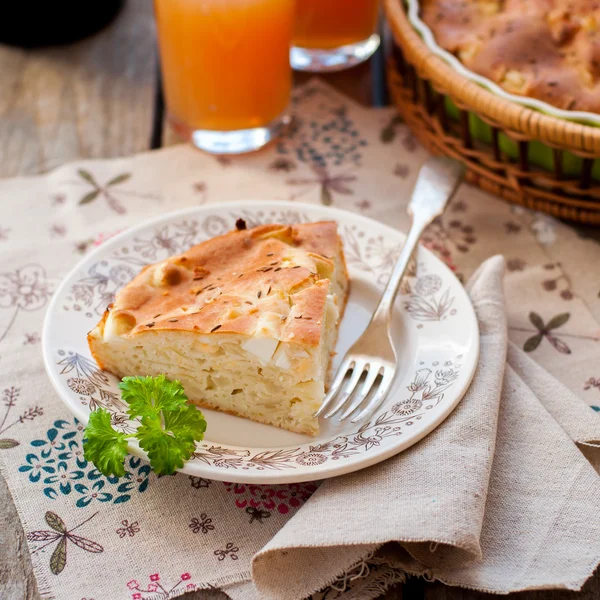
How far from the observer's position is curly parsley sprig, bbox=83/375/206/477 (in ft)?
4.60

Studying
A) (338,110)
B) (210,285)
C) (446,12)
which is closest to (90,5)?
(338,110)

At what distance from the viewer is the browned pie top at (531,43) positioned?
2133mm

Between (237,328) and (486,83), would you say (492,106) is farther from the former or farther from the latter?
(237,328)

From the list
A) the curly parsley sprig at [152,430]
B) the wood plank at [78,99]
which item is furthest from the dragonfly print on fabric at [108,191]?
the curly parsley sprig at [152,430]

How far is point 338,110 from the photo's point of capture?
2736mm

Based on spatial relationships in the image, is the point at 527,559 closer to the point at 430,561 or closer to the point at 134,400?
the point at 430,561

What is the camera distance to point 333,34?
2775 millimetres

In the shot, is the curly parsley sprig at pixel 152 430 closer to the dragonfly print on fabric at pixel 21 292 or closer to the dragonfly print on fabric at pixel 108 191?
the dragonfly print on fabric at pixel 21 292

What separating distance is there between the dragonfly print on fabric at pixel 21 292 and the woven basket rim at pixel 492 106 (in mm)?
1256

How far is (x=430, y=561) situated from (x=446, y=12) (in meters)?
1.80

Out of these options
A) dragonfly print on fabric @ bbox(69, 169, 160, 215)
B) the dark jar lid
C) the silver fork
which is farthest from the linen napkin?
the dark jar lid

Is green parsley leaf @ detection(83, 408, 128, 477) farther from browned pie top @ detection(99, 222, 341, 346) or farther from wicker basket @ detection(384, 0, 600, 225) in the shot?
wicker basket @ detection(384, 0, 600, 225)

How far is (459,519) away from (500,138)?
1286 mm

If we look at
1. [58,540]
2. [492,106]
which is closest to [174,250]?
[58,540]
